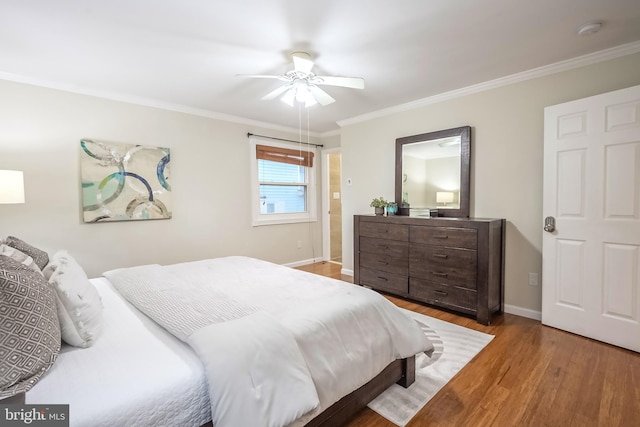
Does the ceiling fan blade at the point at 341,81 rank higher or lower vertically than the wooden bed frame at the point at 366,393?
higher

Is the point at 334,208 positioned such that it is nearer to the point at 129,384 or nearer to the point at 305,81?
the point at 305,81

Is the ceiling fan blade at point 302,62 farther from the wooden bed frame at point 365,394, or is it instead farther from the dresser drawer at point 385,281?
the dresser drawer at point 385,281

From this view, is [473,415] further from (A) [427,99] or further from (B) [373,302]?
(A) [427,99]

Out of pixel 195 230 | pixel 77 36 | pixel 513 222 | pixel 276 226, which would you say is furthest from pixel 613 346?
pixel 77 36

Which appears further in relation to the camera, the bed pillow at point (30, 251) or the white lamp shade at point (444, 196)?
the white lamp shade at point (444, 196)

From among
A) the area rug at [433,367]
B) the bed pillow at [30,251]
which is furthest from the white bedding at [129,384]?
the area rug at [433,367]

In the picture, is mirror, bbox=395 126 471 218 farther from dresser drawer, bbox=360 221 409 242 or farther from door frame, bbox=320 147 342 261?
door frame, bbox=320 147 342 261

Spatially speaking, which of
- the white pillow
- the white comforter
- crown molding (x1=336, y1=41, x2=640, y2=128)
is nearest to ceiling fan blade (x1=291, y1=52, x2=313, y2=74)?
the white comforter

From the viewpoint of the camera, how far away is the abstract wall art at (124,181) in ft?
10.1

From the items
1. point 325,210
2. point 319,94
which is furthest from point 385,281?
point 319,94

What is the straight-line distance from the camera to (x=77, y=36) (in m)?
2.10

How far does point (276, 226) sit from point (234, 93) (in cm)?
217

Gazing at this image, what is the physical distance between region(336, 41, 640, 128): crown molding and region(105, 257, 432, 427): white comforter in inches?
102

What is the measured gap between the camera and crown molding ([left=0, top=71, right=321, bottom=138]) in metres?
2.76
